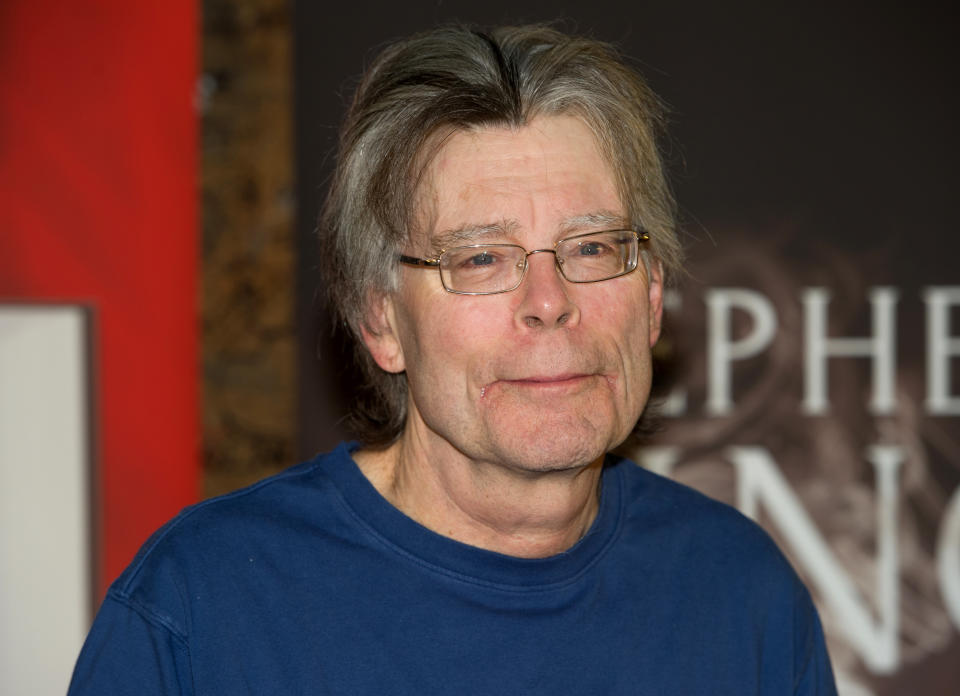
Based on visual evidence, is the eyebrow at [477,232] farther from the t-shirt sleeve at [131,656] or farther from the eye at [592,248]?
the t-shirt sleeve at [131,656]

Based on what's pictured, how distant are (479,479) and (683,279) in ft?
3.24

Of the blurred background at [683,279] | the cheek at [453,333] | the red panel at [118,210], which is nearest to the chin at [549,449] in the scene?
the cheek at [453,333]

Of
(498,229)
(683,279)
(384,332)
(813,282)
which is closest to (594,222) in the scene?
(498,229)

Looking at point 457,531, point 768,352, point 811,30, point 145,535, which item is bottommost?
point 145,535

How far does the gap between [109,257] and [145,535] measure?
24.3 inches

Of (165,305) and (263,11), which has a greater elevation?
(263,11)

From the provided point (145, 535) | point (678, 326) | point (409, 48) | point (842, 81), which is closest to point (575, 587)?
point (409, 48)

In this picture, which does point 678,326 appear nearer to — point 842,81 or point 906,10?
point 842,81

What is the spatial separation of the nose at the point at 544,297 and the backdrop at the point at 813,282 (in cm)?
97

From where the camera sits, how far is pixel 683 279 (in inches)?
88.4

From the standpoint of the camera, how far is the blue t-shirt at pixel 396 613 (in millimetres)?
1317

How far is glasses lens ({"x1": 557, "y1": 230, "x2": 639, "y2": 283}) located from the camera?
1343 millimetres

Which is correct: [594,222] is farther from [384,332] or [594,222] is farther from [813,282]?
[813,282]

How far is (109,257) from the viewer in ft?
7.27
